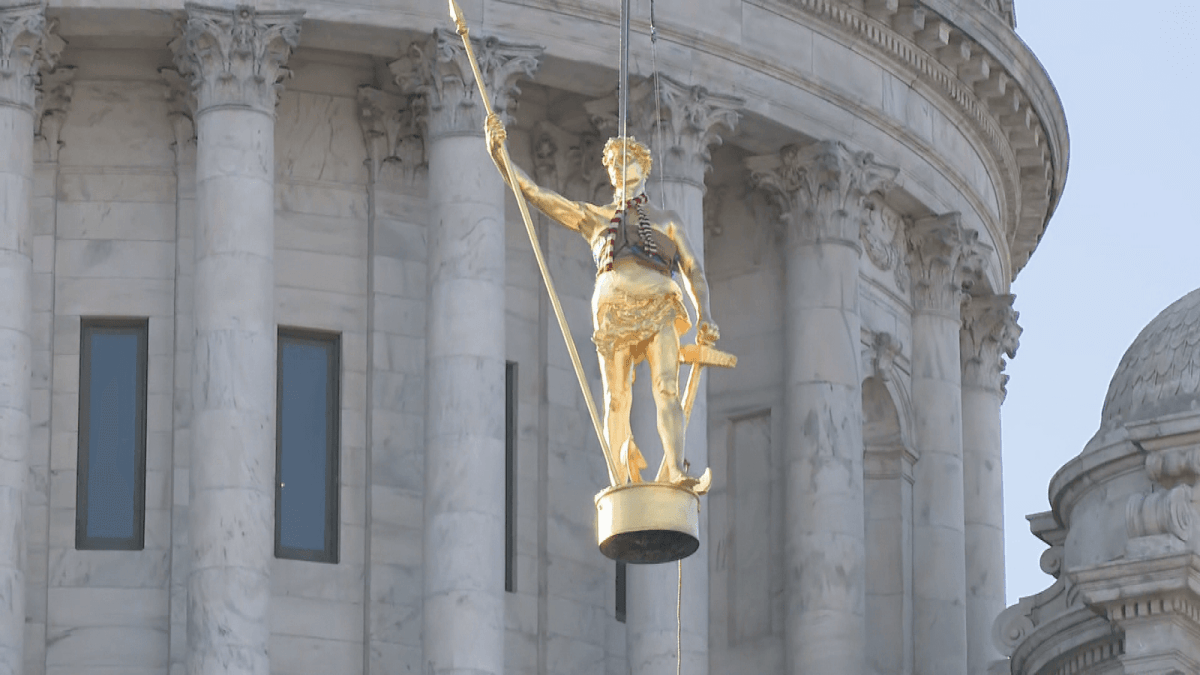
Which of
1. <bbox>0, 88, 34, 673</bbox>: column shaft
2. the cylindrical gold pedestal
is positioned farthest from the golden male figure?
<bbox>0, 88, 34, 673</bbox>: column shaft

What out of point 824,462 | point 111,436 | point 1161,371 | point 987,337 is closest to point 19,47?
point 111,436

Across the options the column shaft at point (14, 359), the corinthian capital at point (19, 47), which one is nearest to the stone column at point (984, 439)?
the corinthian capital at point (19, 47)

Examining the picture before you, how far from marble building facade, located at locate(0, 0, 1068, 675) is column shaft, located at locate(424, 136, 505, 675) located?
0.16 ft

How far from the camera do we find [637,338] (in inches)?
1690

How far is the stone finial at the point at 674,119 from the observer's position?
62.3 metres

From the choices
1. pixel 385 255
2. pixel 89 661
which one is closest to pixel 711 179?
pixel 385 255

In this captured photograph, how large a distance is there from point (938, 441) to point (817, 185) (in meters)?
6.21

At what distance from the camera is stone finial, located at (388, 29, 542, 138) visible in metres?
60.4

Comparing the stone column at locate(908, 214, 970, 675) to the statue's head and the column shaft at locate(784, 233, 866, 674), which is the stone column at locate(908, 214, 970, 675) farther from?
the statue's head

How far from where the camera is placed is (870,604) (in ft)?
221

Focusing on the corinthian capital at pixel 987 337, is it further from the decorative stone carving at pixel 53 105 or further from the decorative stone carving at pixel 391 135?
the decorative stone carving at pixel 53 105

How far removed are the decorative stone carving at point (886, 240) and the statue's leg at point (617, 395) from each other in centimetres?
2362

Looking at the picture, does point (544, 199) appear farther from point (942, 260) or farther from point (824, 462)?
point (942, 260)

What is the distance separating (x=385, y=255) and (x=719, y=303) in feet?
20.9
